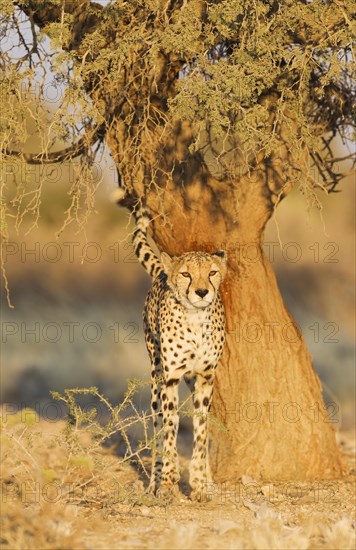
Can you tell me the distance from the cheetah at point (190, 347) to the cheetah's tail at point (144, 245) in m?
0.61

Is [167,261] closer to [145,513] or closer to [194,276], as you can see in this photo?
[194,276]

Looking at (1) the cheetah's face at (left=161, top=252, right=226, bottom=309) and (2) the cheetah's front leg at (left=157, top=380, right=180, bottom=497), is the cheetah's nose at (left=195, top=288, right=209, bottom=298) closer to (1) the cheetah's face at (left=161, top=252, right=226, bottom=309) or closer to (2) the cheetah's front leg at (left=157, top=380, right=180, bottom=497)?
(1) the cheetah's face at (left=161, top=252, right=226, bottom=309)

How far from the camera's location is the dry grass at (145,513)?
5.53 m

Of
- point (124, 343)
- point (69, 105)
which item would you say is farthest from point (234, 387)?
point (124, 343)

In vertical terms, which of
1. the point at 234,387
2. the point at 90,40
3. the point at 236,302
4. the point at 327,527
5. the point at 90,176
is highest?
the point at 90,40

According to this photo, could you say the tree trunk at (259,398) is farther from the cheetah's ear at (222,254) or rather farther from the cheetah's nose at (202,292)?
the cheetah's nose at (202,292)

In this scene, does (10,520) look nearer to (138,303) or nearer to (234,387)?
(234,387)

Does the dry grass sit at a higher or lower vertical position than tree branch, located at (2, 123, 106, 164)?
lower

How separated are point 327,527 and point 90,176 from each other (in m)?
3.67

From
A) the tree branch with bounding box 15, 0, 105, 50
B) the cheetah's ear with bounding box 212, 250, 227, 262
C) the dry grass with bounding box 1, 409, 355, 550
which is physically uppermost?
the tree branch with bounding box 15, 0, 105, 50

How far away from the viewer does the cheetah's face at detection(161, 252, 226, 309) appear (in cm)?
826

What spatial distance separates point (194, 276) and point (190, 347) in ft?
1.80

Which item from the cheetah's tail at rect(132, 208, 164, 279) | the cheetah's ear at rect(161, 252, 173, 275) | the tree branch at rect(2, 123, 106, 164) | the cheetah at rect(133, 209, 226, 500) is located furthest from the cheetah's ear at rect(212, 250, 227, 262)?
the tree branch at rect(2, 123, 106, 164)

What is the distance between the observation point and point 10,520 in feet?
18.3
